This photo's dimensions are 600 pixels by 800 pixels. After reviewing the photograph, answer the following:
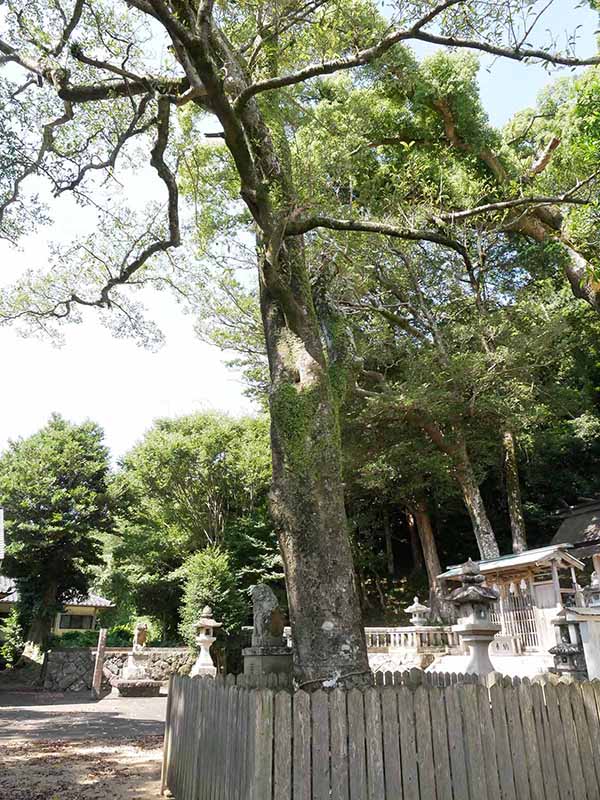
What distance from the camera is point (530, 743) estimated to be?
3.92m

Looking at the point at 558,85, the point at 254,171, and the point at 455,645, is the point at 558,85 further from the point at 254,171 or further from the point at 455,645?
the point at 455,645

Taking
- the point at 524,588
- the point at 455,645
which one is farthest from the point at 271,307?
the point at 455,645

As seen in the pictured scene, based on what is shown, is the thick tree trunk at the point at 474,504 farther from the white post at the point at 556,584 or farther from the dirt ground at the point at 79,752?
the dirt ground at the point at 79,752

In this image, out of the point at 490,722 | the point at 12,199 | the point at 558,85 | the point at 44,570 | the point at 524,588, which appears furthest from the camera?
the point at 44,570

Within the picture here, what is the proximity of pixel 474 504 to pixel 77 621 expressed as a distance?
22210mm

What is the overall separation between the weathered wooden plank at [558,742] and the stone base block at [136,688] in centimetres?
1634

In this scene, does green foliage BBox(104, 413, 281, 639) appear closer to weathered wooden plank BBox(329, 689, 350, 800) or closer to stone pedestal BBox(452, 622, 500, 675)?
stone pedestal BBox(452, 622, 500, 675)

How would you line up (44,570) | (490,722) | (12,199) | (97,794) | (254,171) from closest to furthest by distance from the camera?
1. (490,722)
2. (97,794)
3. (254,171)
4. (12,199)
5. (44,570)

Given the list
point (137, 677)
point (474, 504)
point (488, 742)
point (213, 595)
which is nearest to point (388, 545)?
point (474, 504)

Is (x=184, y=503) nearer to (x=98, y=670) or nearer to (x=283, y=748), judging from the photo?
(x=98, y=670)

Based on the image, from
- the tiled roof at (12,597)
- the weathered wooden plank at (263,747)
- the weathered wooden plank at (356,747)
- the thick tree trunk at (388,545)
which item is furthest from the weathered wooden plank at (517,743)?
the thick tree trunk at (388,545)

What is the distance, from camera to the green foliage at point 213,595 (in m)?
19.2

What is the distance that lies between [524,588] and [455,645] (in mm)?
2707

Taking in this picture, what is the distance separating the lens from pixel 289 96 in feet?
29.5
